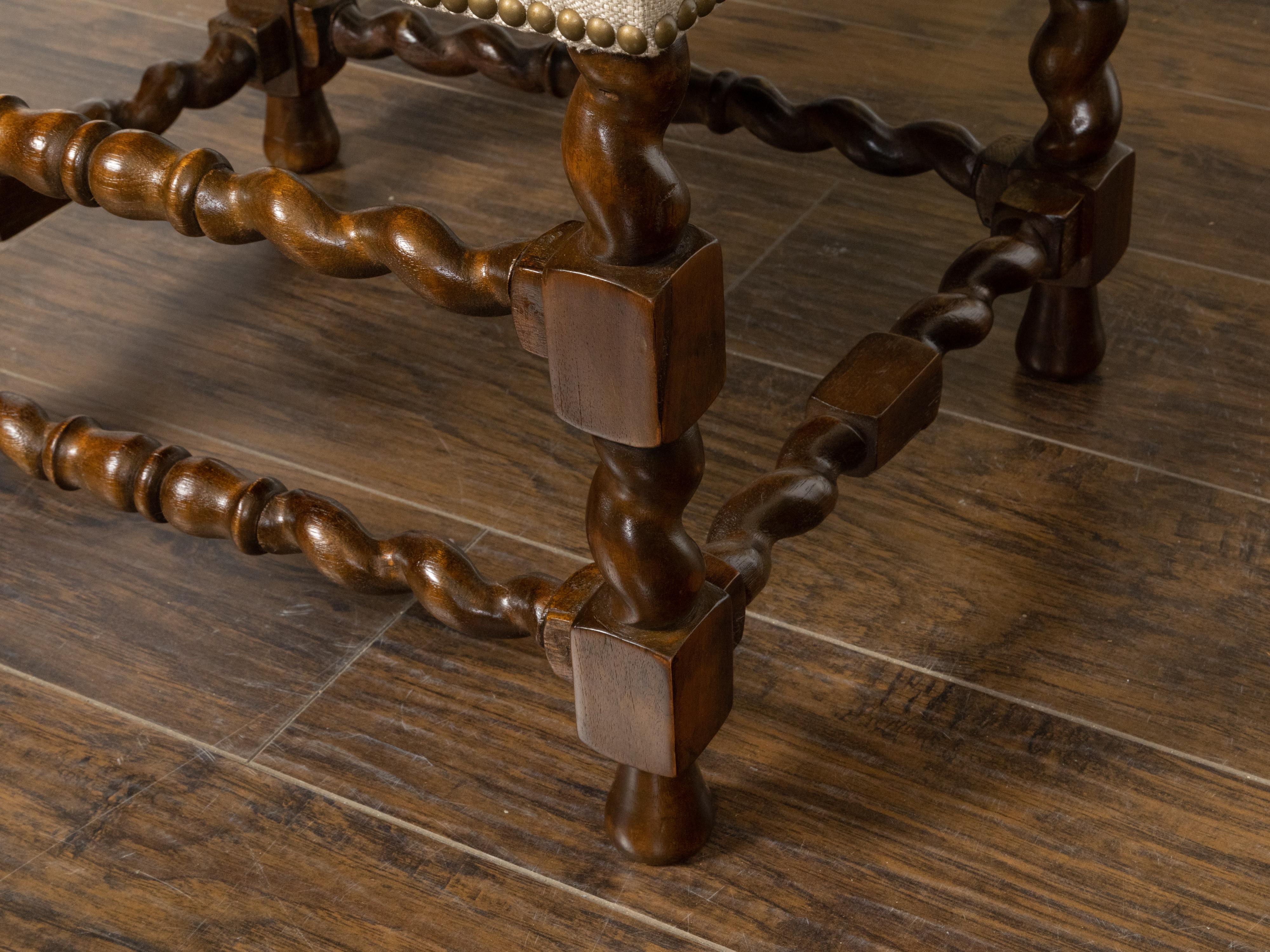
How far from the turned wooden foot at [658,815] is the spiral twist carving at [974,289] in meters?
0.27

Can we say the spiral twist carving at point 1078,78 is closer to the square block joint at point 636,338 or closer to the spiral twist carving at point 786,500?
the spiral twist carving at point 786,500

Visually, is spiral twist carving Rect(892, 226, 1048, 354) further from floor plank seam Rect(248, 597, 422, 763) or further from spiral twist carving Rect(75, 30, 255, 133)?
spiral twist carving Rect(75, 30, 255, 133)

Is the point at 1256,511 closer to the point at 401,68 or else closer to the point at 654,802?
the point at 654,802

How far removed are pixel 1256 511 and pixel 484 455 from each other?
0.44 m

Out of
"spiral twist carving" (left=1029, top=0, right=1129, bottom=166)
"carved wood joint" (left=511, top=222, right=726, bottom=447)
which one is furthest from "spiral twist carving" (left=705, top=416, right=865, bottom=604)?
"spiral twist carving" (left=1029, top=0, right=1129, bottom=166)

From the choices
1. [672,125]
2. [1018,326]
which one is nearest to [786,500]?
[1018,326]

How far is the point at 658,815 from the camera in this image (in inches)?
25.7

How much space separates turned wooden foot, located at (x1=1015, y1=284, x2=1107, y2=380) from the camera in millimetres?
917

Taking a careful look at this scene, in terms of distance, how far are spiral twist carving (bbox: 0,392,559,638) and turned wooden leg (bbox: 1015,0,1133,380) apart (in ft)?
1.30

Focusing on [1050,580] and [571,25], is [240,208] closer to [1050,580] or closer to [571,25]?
[571,25]

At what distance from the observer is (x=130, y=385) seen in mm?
963

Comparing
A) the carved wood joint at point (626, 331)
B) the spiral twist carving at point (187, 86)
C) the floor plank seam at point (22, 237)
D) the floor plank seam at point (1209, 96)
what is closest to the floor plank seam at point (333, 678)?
the carved wood joint at point (626, 331)

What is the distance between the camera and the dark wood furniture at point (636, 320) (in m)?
0.52

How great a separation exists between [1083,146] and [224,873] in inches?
23.2
